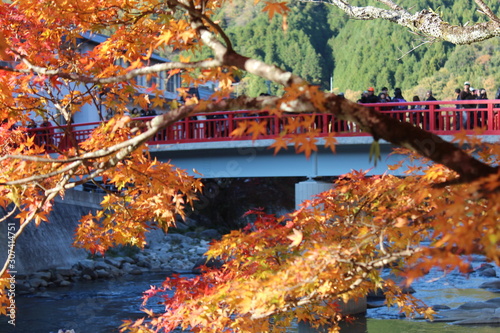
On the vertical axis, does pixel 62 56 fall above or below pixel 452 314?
above

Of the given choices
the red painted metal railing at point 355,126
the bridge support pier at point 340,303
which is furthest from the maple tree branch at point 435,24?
the bridge support pier at point 340,303

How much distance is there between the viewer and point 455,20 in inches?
2272

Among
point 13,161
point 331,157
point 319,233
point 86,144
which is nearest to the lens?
point 319,233

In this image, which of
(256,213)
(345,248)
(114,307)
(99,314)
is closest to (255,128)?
(345,248)

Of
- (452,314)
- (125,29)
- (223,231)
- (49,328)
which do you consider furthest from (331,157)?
(223,231)

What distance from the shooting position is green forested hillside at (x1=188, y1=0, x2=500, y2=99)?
173ft

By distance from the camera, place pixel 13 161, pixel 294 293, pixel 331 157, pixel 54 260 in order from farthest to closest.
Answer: pixel 54 260 → pixel 331 157 → pixel 13 161 → pixel 294 293

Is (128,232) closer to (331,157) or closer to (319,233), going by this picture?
(319,233)

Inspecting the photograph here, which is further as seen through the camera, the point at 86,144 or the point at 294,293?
the point at 86,144

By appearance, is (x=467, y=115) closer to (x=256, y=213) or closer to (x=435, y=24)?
(x=435, y=24)

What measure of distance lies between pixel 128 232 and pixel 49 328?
300 inches

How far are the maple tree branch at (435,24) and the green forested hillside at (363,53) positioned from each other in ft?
132

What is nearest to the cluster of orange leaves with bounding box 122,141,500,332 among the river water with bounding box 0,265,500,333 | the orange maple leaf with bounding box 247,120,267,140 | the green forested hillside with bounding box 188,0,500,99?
the orange maple leaf with bounding box 247,120,267,140

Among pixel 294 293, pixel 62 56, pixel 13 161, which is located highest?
pixel 62 56
